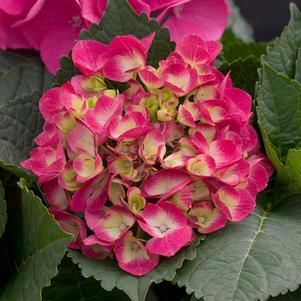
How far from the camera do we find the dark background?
2.02m

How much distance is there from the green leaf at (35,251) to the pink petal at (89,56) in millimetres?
100

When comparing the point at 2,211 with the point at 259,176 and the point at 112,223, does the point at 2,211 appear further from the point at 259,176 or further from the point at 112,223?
the point at 259,176

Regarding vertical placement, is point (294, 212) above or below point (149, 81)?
below

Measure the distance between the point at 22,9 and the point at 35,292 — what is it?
0.29 meters

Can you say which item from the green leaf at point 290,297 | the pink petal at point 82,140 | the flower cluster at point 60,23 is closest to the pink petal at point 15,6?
the flower cluster at point 60,23

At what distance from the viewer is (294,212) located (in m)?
0.66

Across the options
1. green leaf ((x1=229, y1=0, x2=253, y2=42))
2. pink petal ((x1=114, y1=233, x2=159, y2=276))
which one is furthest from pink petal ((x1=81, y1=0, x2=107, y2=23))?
green leaf ((x1=229, y1=0, x2=253, y2=42))

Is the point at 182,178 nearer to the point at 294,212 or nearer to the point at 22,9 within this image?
the point at 294,212

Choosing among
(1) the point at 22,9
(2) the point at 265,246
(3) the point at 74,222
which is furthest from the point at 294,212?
(1) the point at 22,9

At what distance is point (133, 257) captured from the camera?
57 cm

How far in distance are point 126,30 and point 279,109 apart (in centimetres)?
14

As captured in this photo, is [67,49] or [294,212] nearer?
[294,212]

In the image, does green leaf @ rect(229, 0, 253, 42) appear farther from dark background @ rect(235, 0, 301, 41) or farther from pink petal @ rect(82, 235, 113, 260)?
A: dark background @ rect(235, 0, 301, 41)

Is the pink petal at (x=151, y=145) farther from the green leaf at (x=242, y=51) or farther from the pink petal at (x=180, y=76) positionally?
the green leaf at (x=242, y=51)
